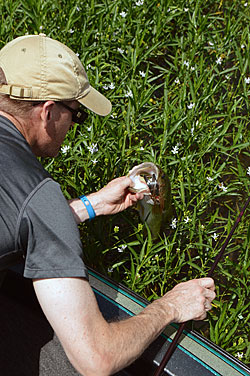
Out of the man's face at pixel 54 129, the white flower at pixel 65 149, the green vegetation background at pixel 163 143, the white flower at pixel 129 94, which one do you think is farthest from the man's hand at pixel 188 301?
the white flower at pixel 129 94

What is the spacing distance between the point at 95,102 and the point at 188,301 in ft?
2.54

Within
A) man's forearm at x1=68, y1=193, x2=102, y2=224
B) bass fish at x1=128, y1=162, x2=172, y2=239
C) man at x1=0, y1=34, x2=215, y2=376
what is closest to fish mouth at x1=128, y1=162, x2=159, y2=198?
bass fish at x1=128, y1=162, x2=172, y2=239

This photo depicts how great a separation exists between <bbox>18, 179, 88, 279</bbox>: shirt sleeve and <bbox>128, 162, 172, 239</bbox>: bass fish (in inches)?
32.1

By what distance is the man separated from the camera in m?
1.54

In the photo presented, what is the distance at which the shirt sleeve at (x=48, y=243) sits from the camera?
5.05 feet

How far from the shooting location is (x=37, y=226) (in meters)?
1.55

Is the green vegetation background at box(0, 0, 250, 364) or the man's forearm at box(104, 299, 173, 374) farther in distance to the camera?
the green vegetation background at box(0, 0, 250, 364)

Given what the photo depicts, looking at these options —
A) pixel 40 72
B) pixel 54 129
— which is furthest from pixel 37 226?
pixel 40 72

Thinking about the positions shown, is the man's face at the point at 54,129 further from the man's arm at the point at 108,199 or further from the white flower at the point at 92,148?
the white flower at the point at 92,148

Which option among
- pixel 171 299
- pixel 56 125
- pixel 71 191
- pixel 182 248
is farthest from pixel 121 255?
pixel 56 125

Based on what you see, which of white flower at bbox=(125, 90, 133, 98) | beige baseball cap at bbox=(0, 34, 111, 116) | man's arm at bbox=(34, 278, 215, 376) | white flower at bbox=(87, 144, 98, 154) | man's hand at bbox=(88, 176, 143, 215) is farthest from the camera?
white flower at bbox=(125, 90, 133, 98)

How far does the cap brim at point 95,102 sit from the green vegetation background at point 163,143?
673 millimetres

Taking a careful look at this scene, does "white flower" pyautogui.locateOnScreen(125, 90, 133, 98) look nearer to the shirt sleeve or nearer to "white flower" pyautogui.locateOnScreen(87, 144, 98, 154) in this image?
"white flower" pyautogui.locateOnScreen(87, 144, 98, 154)

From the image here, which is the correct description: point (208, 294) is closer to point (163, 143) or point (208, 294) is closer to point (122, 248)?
point (122, 248)
